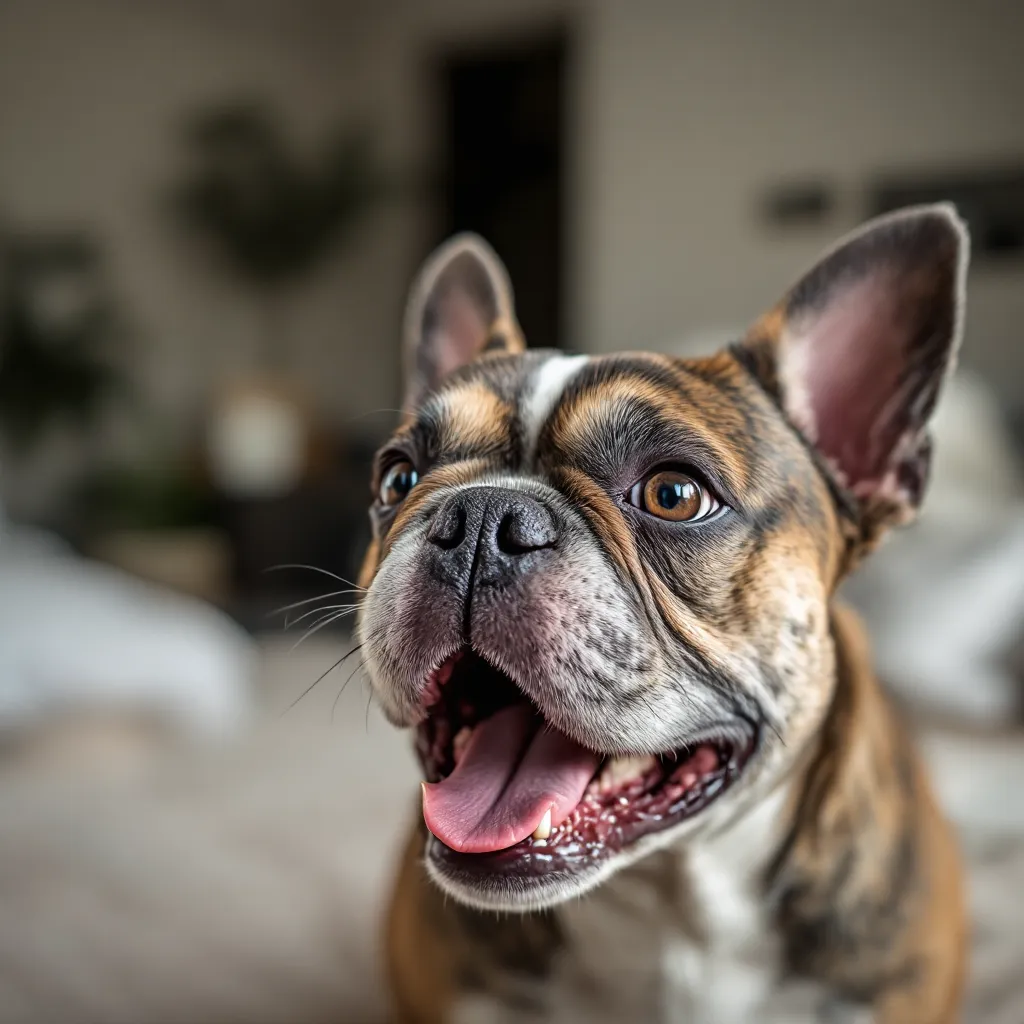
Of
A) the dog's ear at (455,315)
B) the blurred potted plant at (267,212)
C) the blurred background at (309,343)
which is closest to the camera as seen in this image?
the dog's ear at (455,315)

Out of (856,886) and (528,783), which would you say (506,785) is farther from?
(856,886)

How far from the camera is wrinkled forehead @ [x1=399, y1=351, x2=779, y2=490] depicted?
693 millimetres


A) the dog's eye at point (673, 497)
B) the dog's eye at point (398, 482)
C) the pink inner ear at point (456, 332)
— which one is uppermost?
the pink inner ear at point (456, 332)

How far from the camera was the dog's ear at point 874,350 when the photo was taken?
75cm

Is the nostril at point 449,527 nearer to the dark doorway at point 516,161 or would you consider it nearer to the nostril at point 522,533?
the nostril at point 522,533

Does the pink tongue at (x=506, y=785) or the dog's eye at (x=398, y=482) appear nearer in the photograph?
the pink tongue at (x=506, y=785)

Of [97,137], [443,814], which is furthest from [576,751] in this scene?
[97,137]

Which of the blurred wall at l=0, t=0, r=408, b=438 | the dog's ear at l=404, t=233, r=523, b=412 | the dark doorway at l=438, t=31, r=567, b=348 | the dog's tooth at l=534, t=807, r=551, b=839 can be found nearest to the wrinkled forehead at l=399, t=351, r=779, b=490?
the dog's ear at l=404, t=233, r=523, b=412

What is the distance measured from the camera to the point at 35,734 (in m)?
1.94

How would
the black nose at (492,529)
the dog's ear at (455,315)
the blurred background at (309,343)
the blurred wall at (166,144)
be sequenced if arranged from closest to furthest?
1. the black nose at (492,529)
2. the dog's ear at (455,315)
3. the blurred background at (309,343)
4. the blurred wall at (166,144)

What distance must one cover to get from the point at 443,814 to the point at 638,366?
1.09ft

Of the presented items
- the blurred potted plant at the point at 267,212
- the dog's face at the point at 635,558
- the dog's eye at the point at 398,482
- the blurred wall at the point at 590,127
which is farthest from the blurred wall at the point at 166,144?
the dog's face at the point at 635,558

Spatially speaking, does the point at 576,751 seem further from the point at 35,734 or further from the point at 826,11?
the point at 826,11

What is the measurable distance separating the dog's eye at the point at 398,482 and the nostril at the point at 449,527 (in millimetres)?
121
